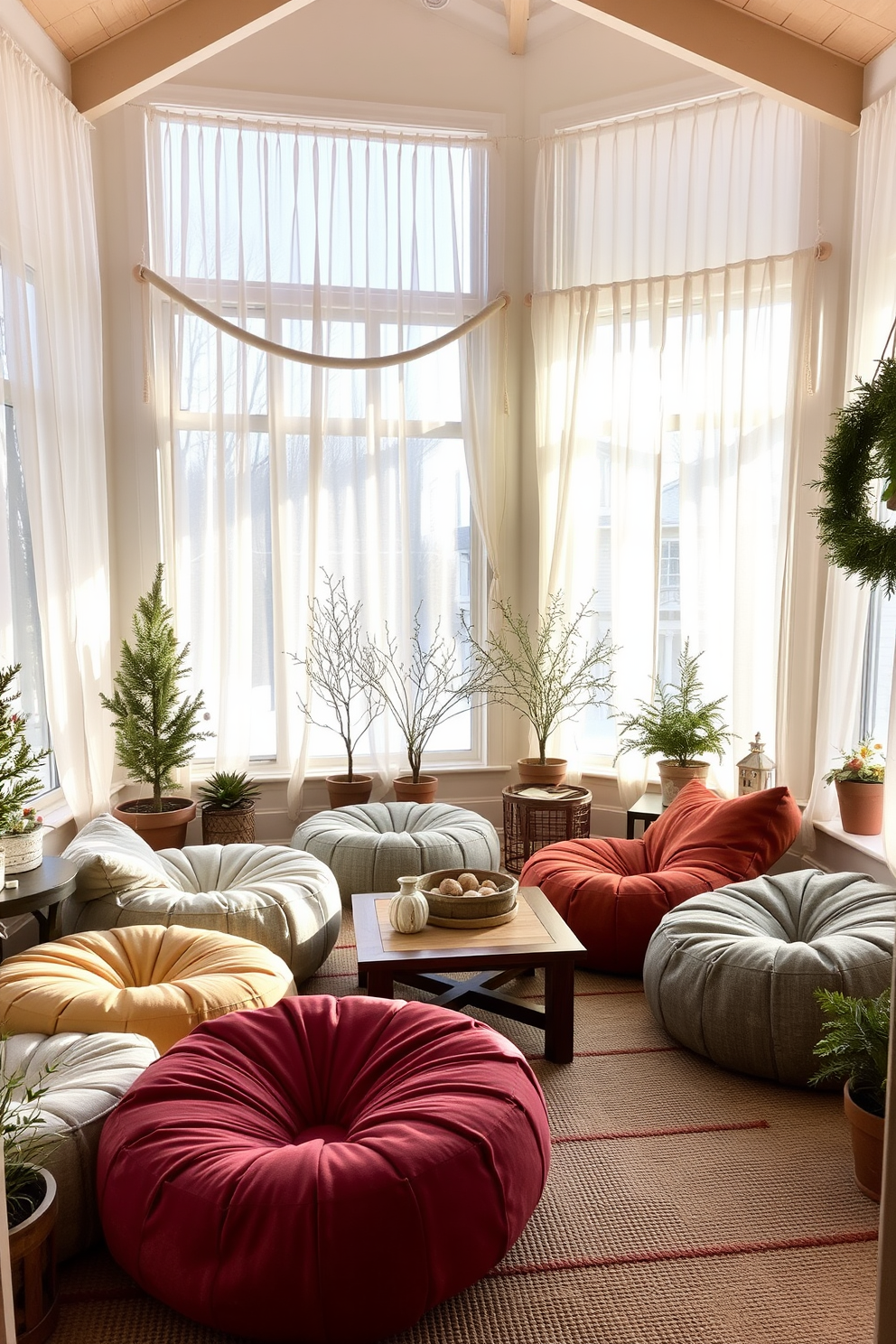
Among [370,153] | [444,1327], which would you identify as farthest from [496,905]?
[370,153]

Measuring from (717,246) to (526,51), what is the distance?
1.62 meters

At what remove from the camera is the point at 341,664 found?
5.49 meters

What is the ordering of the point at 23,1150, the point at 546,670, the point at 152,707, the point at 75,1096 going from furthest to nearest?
1. the point at 546,670
2. the point at 152,707
3. the point at 75,1096
4. the point at 23,1150

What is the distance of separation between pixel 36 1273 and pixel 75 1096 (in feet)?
1.31

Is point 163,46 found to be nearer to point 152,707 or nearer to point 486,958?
point 152,707

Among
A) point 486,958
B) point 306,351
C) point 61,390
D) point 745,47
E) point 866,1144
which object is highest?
point 745,47

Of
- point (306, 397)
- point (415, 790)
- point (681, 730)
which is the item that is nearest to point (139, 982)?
point (415, 790)

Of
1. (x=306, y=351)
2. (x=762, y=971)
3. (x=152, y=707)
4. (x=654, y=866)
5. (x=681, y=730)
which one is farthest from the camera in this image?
(x=306, y=351)

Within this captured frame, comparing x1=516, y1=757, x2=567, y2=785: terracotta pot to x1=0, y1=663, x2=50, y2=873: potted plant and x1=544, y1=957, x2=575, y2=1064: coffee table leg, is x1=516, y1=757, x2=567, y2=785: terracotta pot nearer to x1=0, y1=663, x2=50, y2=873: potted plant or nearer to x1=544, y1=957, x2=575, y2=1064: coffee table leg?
x1=544, y1=957, x2=575, y2=1064: coffee table leg

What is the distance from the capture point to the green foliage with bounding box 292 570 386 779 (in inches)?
Answer: 217

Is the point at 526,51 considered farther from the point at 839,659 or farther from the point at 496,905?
the point at 496,905

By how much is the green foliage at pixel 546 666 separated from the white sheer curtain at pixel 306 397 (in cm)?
41

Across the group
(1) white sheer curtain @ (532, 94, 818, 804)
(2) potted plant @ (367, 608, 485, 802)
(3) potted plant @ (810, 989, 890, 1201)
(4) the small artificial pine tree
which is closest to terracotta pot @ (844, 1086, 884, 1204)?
(3) potted plant @ (810, 989, 890, 1201)

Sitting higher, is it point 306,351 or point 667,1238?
point 306,351
